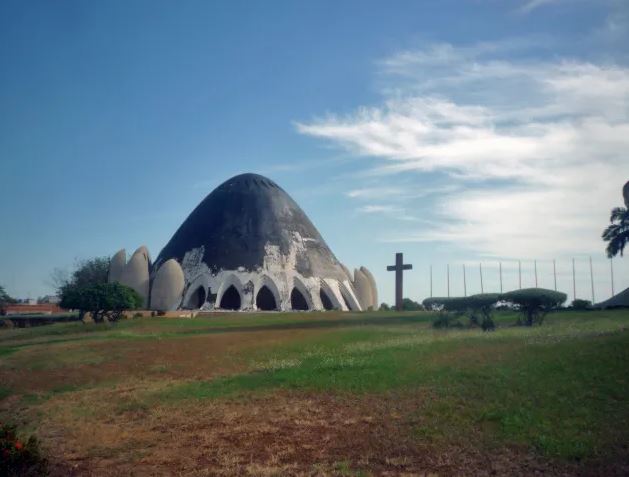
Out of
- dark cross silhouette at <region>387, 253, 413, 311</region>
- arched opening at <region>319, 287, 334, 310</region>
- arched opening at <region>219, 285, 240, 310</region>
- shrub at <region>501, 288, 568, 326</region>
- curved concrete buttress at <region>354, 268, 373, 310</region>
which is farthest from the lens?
curved concrete buttress at <region>354, 268, 373, 310</region>

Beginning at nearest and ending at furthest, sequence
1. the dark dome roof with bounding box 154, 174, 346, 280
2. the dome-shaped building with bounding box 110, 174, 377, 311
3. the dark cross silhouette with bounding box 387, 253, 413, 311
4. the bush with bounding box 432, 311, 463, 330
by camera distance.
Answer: the bush with bounding box 432, 311, 463, 330 → the dark cross silhouette with bounding box 387, 253, 413, 311 → the dome-shaped building with bounding box 110, 174, 377, 311 → the dark dome roof with bounding box 154, 174, 346, 280

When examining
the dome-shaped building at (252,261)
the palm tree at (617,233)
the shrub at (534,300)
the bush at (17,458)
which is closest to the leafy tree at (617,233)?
the palm tree at (617,233)

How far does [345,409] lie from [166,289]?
125 ft

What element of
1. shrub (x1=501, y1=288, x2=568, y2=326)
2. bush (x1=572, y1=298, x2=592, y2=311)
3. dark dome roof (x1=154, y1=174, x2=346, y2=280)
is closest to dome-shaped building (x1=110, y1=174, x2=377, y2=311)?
dark dome roof (x1=154, y1=174, x2=346, y2=280)

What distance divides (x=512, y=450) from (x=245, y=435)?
163 inches

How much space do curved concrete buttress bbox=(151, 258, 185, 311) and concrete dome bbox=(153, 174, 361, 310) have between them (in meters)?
1.29

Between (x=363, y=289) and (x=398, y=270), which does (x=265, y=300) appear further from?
(x=398, y=270)

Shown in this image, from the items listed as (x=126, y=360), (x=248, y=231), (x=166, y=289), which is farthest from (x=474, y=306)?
(x=248, y=231)

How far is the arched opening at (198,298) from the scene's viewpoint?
48812mm

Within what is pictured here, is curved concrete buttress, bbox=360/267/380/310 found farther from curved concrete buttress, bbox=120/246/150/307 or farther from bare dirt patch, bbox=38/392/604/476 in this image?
bare dirt patch, bbox=38/392/604/476

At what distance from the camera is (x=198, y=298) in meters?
49.8

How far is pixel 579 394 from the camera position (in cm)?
981

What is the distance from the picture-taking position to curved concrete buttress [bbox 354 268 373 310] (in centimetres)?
5566

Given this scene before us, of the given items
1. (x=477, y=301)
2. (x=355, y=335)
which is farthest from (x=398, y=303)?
(x=355, y=335)
